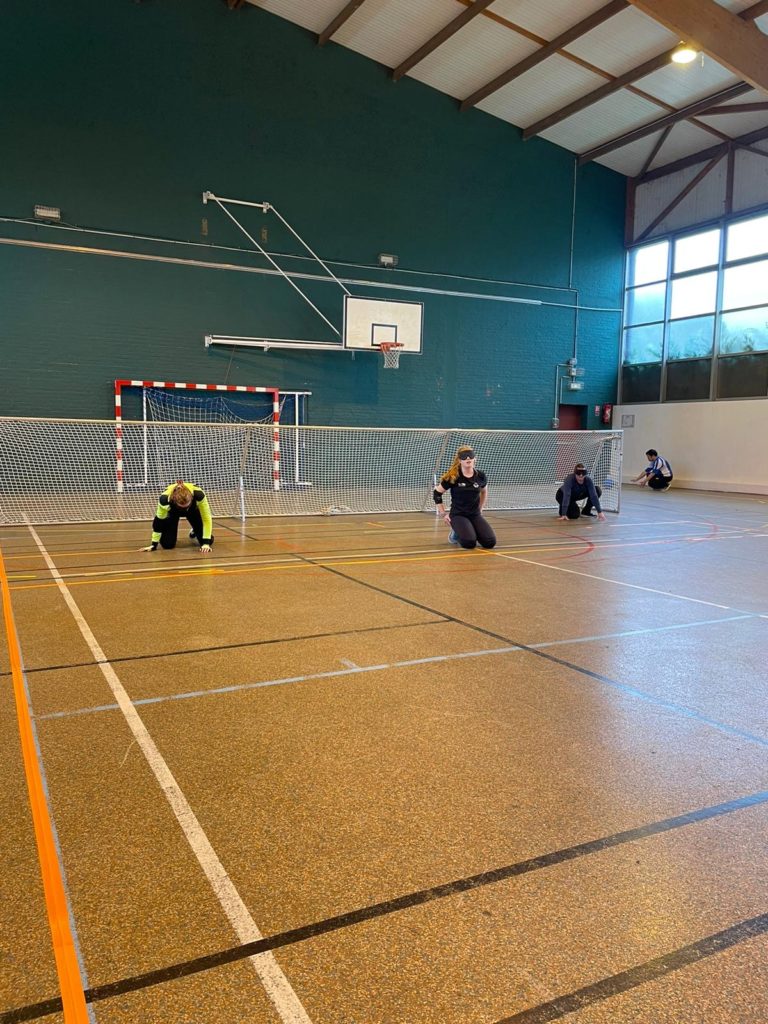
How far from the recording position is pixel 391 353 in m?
17.8

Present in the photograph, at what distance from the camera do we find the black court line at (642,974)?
1.67m

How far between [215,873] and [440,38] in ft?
60.8

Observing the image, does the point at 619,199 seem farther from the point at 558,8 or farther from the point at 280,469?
the point at 280,469

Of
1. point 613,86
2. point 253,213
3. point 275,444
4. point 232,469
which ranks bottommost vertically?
point 232,469

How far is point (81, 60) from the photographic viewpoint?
48.4ft

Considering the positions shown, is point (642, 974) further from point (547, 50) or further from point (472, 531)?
point (547, 50)

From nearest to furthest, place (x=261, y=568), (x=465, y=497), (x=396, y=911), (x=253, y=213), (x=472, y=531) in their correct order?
(x=396, y=911), (x=261, y=568), (x=472, y=531), (x=465, y=497), (x=253, y=213)

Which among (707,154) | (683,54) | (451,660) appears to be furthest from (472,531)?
(707,154)

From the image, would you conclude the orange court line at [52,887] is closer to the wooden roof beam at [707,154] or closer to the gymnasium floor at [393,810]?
the gymnasium floor at [393,810]

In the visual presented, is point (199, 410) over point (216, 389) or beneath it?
beneath

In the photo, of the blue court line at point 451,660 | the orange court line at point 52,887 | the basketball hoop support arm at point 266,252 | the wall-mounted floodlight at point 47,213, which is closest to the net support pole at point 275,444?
the basketball hoop support arm at point 266,252

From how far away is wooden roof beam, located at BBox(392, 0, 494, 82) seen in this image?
14.9 metres

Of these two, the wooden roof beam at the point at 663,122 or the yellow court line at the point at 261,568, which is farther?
the wooden roof beam at the point at 663,122

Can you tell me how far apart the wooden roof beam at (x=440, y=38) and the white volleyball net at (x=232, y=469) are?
8919mm
